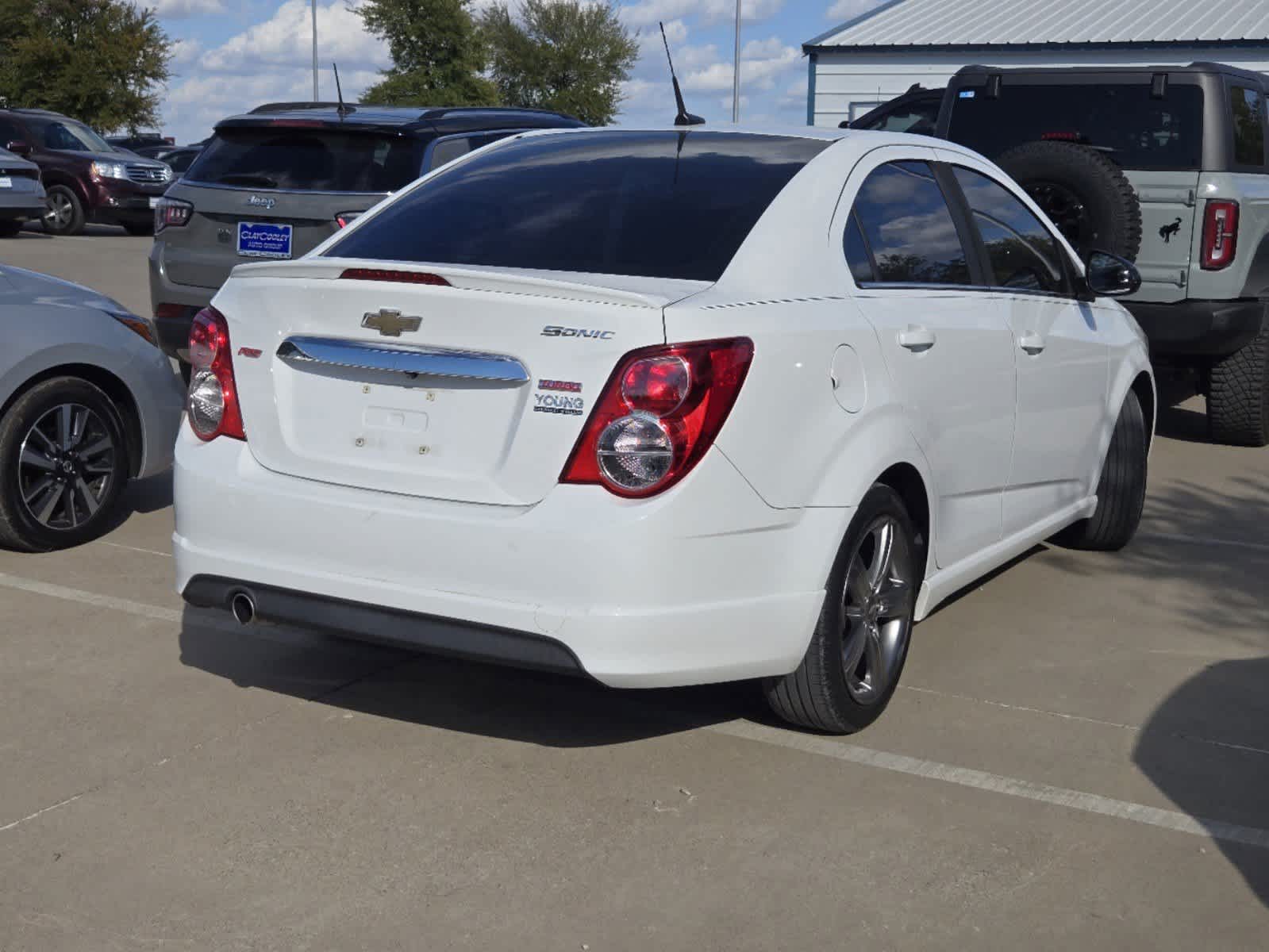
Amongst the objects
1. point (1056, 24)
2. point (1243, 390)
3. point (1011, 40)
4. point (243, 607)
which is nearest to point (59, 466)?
point (243, 607)

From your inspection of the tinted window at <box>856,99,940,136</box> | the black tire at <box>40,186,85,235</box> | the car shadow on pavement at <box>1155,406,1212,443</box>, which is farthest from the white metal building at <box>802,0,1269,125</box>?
the car shadow on pavement at <box>1155,406,1212,443</box>

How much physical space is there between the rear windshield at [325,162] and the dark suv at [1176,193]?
3.15 meters

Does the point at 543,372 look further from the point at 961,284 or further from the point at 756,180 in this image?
the point at 961,284

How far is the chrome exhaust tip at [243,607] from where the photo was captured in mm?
4113

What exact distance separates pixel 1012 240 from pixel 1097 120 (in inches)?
162

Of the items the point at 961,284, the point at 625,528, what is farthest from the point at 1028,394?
the point at 625,528

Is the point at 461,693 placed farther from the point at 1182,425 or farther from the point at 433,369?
the point at 1182,425

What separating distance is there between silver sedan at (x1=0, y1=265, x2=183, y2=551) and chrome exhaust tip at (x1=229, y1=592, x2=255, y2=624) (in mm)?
2352

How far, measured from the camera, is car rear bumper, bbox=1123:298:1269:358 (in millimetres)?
8680

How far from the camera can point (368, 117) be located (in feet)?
28.6

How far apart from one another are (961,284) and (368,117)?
465cm

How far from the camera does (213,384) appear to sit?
4.26 metres

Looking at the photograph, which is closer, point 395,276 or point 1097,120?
point 395,276

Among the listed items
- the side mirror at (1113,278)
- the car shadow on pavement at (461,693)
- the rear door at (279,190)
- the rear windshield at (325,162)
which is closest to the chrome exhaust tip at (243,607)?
the car shadow on pavement at (461,693)
